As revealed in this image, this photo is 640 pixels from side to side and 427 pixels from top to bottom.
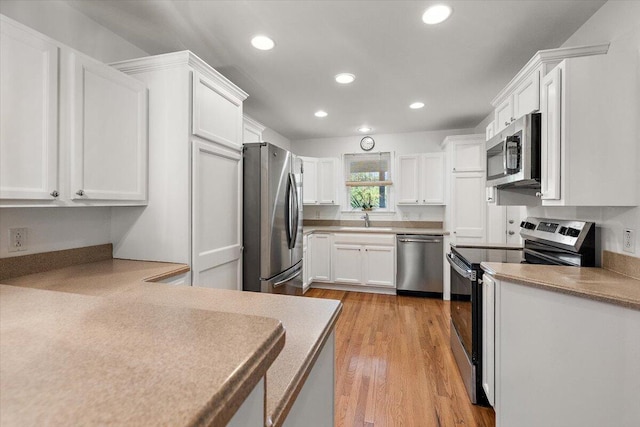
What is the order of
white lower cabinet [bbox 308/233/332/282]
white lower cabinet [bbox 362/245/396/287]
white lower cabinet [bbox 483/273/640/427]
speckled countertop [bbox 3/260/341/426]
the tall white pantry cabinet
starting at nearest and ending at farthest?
speckled countertop [bbox 3/260/341/426], white lower cabinet [bbox 483/273/640/427], the tall white pantry cabinet, white lower cabinet [bbox 362/245/396/287], white lower cabinet [bbox 308/233/332/282]

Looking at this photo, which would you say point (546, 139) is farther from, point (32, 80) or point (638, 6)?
point (32, 80)

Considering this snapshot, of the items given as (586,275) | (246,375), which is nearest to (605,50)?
(586,275)

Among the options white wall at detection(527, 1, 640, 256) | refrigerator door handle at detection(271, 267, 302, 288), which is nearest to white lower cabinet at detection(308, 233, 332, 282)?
refrigerator door handle at detection(271, 267, 302, 288)

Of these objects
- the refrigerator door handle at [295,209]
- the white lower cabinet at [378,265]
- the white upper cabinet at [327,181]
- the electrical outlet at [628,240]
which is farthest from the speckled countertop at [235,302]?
the white upper cabinet at [327,181]

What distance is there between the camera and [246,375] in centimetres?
41

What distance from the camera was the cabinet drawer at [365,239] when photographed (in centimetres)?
422

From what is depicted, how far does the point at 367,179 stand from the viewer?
199 inches

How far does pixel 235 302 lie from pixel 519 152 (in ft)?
6.52

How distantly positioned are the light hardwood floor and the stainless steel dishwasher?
1.69ft

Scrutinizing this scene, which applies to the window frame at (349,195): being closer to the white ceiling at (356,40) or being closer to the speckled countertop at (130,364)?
the white ceiling at (356,40)

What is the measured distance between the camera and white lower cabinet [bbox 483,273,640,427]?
1.25 m

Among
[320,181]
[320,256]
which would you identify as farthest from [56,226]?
[320,181]

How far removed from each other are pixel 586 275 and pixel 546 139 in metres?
0.80

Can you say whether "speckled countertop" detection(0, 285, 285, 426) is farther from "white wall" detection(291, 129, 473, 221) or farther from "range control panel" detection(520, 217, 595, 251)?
"white wall" detection(291, 129, 473, 221)
